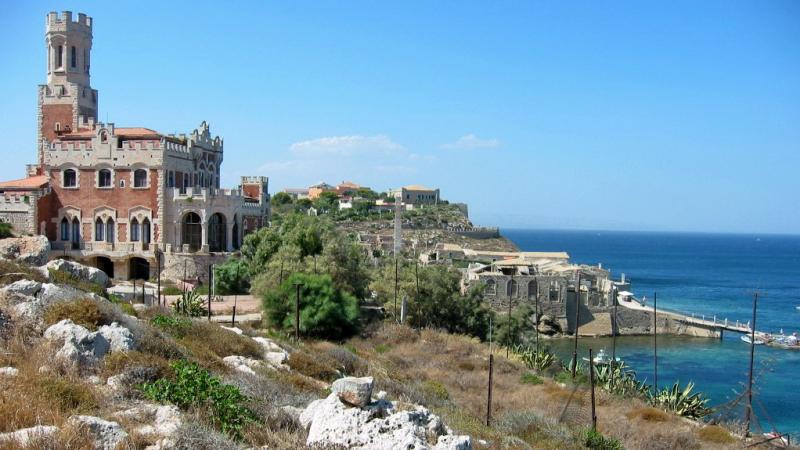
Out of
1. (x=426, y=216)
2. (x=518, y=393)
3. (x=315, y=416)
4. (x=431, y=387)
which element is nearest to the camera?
(x=315, y=416)

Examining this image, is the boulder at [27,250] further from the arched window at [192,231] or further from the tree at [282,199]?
the tree at [282,199]

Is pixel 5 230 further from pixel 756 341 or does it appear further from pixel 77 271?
pixel 756 341

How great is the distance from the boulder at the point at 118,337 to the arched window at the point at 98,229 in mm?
34013

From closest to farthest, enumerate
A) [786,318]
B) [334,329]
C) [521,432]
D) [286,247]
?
[521,432] → [334,329] → [286,247] → [786,318]

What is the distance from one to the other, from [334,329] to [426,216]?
9384cm

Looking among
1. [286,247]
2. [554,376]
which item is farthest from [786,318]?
[286,247]

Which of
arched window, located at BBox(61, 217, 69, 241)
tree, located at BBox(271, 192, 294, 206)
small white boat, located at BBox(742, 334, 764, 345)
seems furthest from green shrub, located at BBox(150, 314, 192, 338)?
tree, located at BBox(271, 192, 294, 206)

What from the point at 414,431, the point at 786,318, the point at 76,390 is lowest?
the point at 786,318

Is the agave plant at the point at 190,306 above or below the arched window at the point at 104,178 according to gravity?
below

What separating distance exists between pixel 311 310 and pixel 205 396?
1990 centimetres

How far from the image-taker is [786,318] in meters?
64.1

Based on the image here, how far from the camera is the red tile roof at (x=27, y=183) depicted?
136ft

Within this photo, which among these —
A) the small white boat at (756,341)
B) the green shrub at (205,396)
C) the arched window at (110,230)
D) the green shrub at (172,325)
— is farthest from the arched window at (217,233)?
the small white boat at (756,341)

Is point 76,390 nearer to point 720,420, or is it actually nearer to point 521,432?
point 521,432
